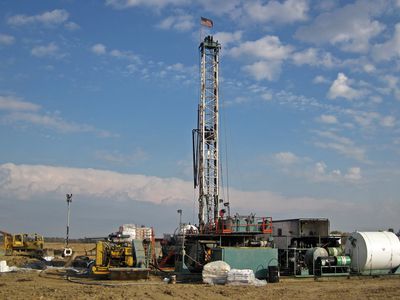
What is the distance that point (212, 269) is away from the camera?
75.5ft

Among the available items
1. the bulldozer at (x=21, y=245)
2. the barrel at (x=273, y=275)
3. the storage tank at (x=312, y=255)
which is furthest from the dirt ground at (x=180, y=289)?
the bulldozer at (x=21, y=245)

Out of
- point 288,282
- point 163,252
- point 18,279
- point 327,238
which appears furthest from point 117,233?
point 327,238

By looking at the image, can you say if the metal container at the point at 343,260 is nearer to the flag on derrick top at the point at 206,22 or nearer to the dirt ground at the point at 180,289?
the dirt ground at the point at 180,289

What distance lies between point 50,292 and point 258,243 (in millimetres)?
14011

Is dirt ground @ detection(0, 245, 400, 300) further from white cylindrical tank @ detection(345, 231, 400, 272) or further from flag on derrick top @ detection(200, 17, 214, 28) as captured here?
flag on derrick top @ detection(200, 17, 214, 28)

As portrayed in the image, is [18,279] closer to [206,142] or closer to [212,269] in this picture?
[212,269]

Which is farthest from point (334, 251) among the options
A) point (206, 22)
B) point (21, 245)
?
point (21, 245)

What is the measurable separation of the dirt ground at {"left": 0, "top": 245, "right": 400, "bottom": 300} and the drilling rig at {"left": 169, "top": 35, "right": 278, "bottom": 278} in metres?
2.17

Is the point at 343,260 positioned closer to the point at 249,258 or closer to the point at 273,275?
the point at 273,275

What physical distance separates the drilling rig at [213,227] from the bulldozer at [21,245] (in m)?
17.4

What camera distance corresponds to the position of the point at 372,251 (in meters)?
27.7

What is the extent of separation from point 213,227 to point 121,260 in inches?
280

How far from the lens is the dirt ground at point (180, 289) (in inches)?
717

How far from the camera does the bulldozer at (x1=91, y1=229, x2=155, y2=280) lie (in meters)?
23.9
